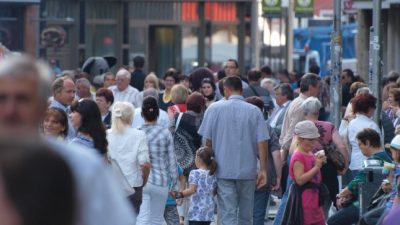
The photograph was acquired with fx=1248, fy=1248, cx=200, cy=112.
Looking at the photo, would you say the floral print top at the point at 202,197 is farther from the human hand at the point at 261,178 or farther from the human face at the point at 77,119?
the human face at the point at 77,119

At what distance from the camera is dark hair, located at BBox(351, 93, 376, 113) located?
518 inches

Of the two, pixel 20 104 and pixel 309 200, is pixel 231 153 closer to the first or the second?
pixel 309 200

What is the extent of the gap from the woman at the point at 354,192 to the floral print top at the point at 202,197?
128 centimetres

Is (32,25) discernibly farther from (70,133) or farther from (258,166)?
(70,133)

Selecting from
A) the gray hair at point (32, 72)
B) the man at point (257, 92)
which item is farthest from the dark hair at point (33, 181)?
the man at point (257, 92)

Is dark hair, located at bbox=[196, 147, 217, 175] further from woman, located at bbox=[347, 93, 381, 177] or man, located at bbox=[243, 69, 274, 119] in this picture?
man, located at bbox=[243, 69, 274, 119]

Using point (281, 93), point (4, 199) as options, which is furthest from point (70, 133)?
point (4, 199)

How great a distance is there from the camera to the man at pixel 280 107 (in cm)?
1527

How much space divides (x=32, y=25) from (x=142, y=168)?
2215 cm

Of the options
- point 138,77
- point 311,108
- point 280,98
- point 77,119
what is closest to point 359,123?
point 311,108

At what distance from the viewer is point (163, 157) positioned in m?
12.0

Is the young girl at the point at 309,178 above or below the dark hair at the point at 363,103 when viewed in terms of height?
below

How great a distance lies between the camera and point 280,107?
16.1 metres

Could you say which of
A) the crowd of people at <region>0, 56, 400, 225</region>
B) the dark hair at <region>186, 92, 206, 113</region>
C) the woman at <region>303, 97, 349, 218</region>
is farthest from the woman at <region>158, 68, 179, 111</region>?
the woman at <region>303, 97, 349, 218</region>
